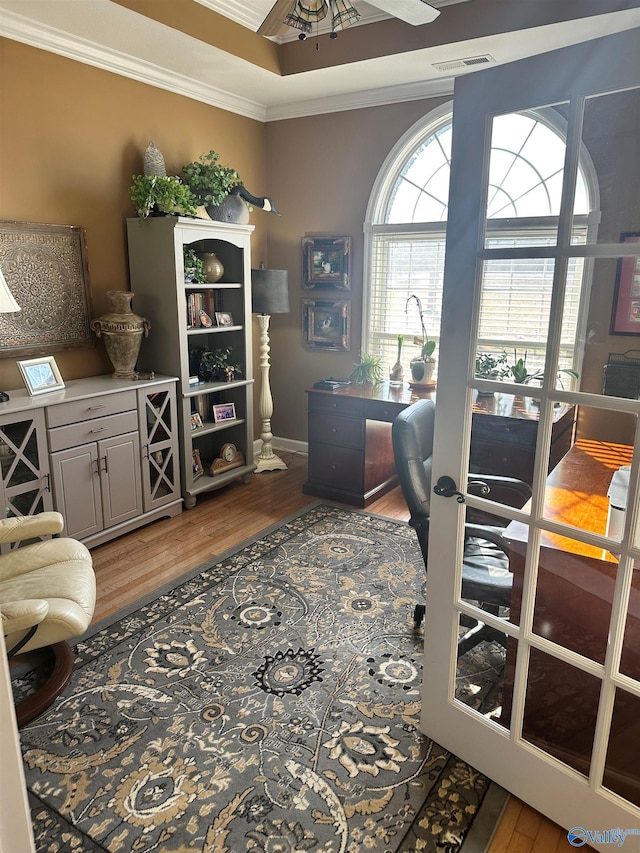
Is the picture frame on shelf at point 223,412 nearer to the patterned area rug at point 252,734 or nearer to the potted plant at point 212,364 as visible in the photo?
the potted plant at point 212,364

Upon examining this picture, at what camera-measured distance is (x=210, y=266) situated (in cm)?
412

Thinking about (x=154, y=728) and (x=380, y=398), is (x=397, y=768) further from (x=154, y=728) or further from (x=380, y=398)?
(x=380, y=398)

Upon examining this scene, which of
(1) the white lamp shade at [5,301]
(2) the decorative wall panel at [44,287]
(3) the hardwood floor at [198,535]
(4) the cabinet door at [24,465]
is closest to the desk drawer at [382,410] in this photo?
(3) the hardwood floor at [198,535]

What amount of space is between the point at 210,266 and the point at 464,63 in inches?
80.3

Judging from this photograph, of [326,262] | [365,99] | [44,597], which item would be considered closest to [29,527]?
[44,597]

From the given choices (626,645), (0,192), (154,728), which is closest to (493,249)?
(626,645)

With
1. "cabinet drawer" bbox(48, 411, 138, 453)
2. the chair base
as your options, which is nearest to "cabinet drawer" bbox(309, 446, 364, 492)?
"cabinet drawer" bbox(48, 411, 138, 453)

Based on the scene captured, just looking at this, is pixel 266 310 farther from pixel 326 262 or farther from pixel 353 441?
pixel 353 441

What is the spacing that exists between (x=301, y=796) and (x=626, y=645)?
109 cm

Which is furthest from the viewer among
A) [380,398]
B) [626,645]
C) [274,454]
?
[274,454]

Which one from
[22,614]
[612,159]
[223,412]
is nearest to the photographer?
[612,159]

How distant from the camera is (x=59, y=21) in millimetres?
3066

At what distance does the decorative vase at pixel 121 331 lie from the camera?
3600 mm

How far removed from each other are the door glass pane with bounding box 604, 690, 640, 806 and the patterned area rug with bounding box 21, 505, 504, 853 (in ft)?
1.45
